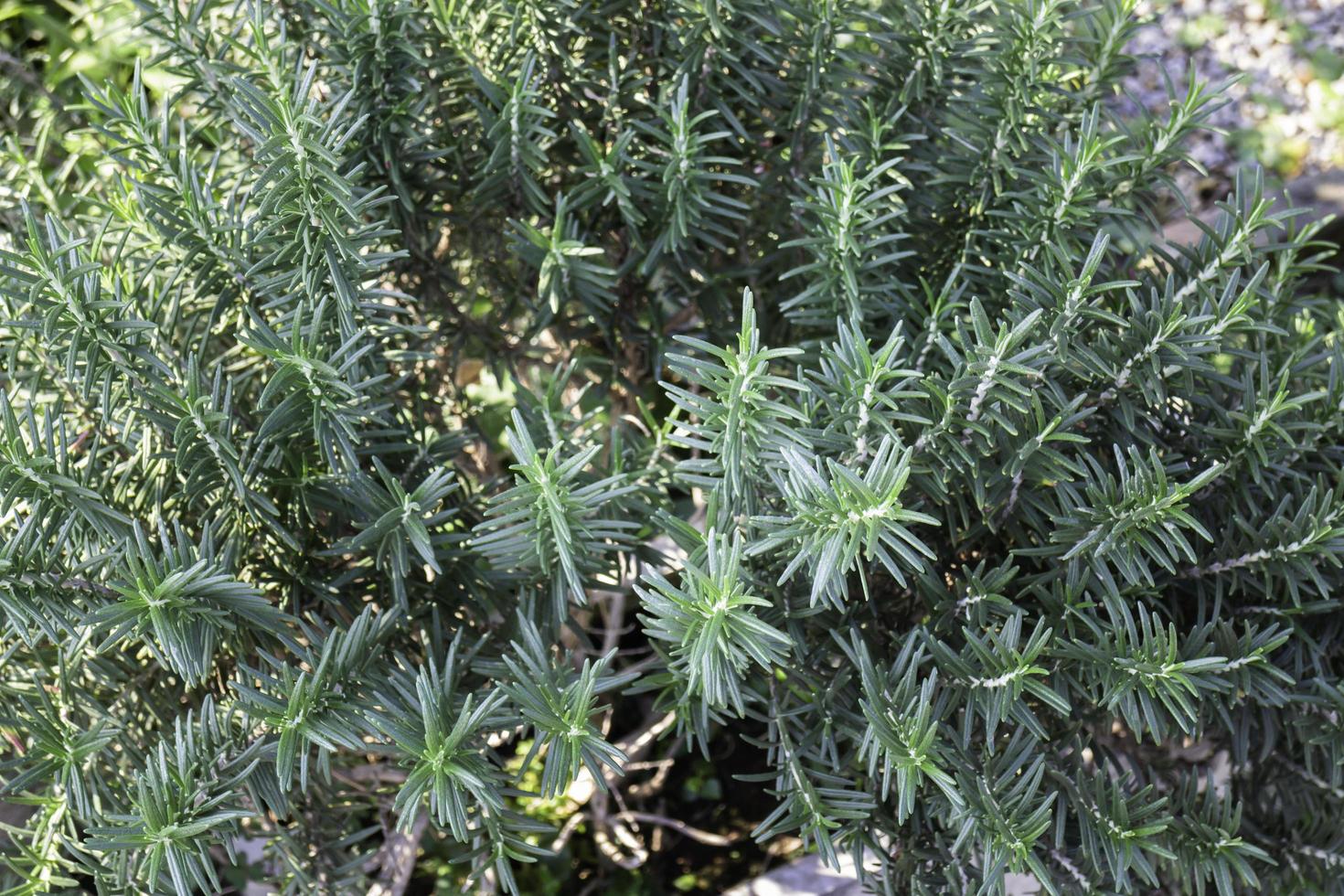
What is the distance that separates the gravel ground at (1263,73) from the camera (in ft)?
13.3

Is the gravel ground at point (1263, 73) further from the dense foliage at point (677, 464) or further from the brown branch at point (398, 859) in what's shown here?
the brown branch at point (398, 859)

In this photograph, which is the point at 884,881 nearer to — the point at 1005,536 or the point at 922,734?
the point at 922,734

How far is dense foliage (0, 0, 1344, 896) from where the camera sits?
1108mm

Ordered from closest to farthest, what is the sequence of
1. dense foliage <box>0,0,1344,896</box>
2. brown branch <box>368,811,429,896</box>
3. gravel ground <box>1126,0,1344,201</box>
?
dense foliage <box>0,0,1344,896</box> → brown branch <box>368,811,429,896</box> → gravel ground <box>1126,0,1344,201</box>

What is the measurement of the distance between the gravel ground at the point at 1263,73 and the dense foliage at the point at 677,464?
2.92 meters

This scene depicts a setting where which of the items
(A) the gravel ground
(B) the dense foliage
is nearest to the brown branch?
(B) the dense foliage

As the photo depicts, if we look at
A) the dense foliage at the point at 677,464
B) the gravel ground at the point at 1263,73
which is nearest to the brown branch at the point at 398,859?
the dense foliage at the point at 677,464

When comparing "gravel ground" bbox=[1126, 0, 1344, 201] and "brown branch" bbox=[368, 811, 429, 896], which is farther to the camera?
"gravel ground" bbox=[1126, 0, 1344, 201]

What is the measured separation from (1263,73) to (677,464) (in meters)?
4.28

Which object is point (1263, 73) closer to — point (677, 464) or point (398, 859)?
point (677, 464)

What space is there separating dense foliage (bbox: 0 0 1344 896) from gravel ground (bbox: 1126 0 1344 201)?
9.59 feet

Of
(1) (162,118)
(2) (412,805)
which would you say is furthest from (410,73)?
(2) (412,805)

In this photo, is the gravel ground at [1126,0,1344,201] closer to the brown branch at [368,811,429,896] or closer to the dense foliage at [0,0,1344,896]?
the dense foliage at [0,0,1344,896]

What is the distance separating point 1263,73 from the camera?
4.35 m
